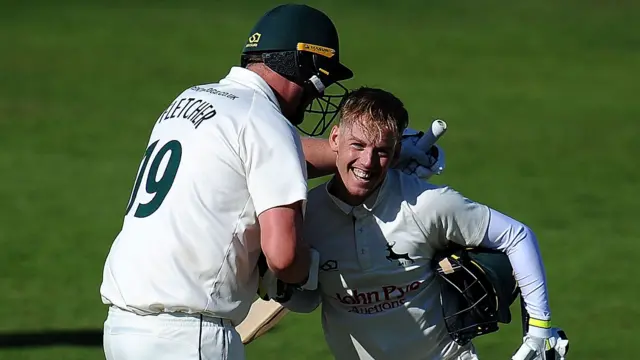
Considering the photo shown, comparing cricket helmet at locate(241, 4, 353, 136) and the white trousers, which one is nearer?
the white trousers

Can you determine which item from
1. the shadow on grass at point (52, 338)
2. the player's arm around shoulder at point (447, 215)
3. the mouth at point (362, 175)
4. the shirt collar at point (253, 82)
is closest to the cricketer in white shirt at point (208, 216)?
the shirt collar at point (253, 82)

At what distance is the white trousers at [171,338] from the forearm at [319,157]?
93cm

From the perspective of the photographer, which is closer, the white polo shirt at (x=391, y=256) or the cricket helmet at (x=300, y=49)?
the cricket helmet at (x=300, y=49)

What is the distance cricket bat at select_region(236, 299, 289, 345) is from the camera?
5.59 m

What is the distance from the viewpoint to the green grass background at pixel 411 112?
28.7 ft

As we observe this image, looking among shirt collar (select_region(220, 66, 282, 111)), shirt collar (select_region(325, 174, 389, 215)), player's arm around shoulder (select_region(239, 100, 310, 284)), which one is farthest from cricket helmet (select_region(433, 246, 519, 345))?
shirt collar (select_region(220, 66, 282, 111))

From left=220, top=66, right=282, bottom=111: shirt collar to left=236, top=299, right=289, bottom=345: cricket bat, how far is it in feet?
3.94

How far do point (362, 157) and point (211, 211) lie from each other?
69 cm

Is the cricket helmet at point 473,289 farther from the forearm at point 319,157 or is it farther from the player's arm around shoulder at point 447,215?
the forearm at point 319,157

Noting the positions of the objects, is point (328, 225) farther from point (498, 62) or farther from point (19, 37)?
point (19, 37)

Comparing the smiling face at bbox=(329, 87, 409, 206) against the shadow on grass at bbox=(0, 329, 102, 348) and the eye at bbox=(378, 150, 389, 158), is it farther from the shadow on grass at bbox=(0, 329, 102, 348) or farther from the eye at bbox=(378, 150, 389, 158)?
the shadow on grass at bbox=(0, 329, 102, 348)

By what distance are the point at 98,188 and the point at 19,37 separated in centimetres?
837

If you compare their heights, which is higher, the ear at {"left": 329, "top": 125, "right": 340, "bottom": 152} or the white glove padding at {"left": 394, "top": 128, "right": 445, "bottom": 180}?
the ear at {"left": 329, "top": 125, "right": 340, "bottom": 152}

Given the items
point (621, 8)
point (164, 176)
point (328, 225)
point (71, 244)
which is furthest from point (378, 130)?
point (621, 8)
